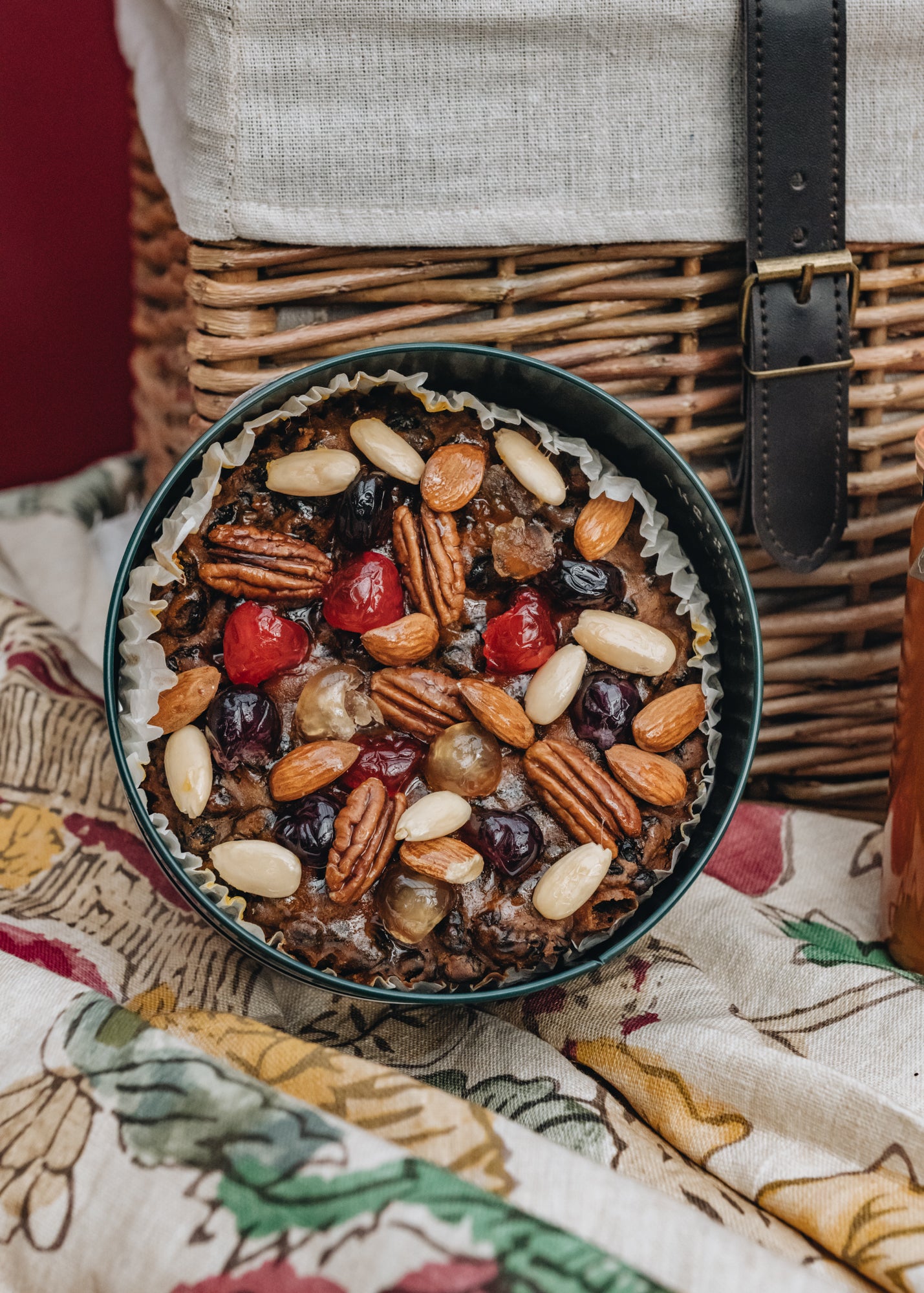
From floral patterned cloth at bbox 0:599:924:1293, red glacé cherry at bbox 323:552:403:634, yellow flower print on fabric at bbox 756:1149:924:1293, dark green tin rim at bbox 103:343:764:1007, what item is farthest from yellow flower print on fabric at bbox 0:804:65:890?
yellow flower print on fabric at bbox 756:1149:924:1293

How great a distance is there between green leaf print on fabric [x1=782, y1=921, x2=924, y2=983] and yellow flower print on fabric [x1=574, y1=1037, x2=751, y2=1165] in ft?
0.47

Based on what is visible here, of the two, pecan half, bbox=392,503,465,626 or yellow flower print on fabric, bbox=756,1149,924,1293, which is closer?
yellow flower print on fabric, bbox=756,1149,924,1293

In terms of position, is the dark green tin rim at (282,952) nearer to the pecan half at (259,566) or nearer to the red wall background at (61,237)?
the pecan half at (259,566)

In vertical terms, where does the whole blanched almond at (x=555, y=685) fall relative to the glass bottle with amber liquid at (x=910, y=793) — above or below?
above

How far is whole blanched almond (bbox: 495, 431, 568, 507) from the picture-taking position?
2.19 feet

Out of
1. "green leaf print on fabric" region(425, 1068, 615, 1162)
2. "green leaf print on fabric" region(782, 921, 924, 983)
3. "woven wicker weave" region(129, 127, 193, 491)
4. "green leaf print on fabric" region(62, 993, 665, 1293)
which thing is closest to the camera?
"green leaf print on fabric" region(62, 993, 665, 1293)

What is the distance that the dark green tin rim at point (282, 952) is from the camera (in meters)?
0.60

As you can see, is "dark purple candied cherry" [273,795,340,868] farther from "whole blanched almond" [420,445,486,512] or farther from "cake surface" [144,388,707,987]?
"whole blanched almond" [420,445,486,512]

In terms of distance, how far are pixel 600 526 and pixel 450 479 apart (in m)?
0.10

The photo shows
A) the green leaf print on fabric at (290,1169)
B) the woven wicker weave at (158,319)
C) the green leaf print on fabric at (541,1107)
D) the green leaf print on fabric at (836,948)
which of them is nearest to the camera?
the green leaf print on fabric at (290,1169)

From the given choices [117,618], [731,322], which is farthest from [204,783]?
[731,322]

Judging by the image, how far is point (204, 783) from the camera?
62 cm

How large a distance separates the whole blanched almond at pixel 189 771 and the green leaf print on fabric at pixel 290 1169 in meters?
0.14

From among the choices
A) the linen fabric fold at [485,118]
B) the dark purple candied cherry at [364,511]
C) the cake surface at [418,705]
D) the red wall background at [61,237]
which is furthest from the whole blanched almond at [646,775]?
the red wall background at [61,237]
